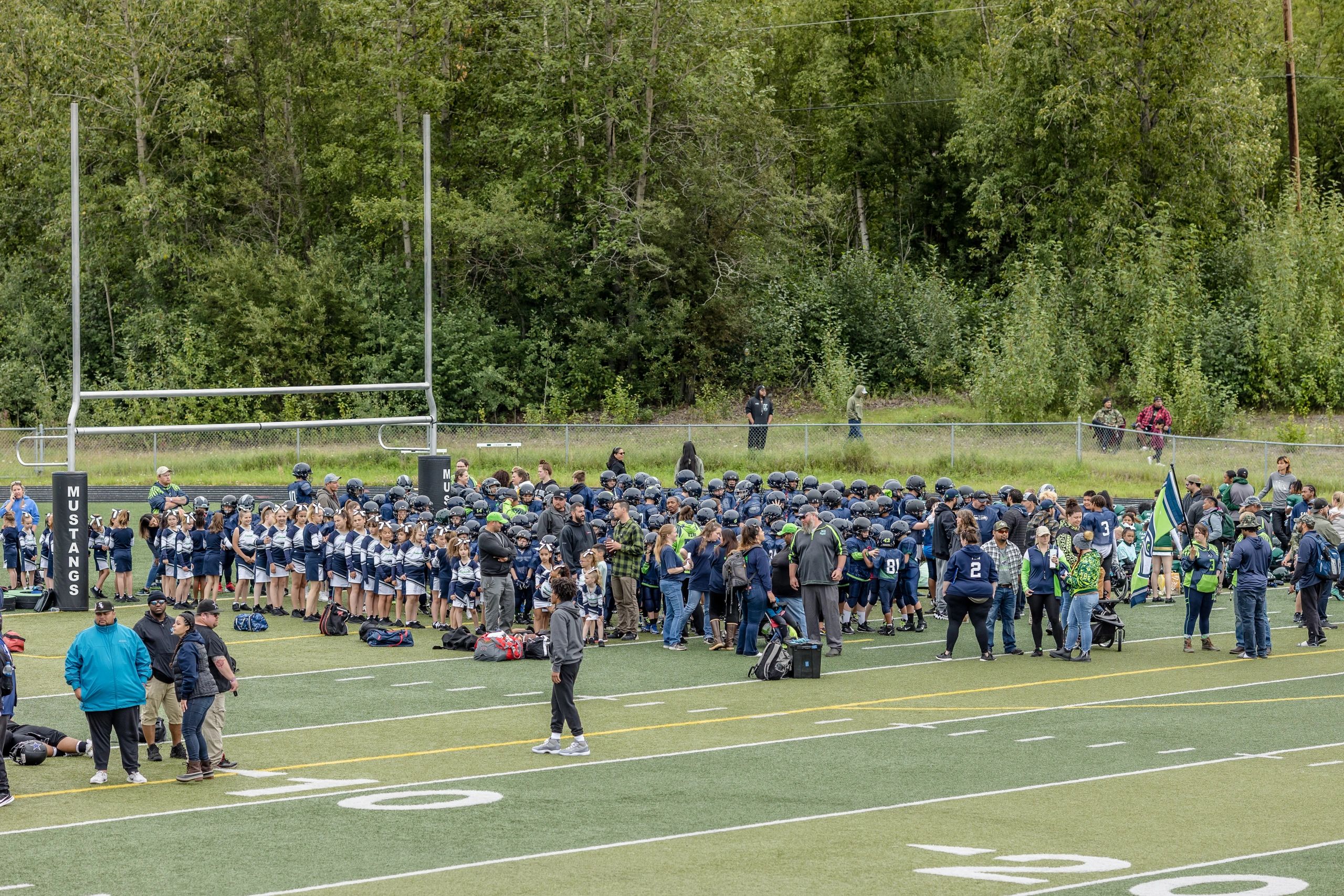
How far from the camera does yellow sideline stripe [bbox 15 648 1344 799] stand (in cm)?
1390

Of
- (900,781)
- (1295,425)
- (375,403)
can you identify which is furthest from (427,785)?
(375,403)

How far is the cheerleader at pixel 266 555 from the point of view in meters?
23.6

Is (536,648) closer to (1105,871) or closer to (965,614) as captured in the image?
(965,614)

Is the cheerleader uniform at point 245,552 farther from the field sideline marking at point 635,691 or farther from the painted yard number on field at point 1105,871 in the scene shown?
the painted yard number on field at point 1105,871

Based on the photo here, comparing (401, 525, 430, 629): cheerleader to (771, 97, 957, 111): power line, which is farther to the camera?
(771, 97, 957, 111): power line

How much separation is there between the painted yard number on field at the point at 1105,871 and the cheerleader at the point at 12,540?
19.0m

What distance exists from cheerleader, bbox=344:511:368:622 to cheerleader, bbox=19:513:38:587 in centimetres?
624

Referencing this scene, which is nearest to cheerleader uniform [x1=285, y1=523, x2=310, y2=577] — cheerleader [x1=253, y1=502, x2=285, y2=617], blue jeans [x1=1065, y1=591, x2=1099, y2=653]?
cheerleader [x1=253, y1=502, x2=285, y2=617]

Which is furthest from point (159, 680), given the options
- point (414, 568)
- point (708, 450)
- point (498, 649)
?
point (708, 450)

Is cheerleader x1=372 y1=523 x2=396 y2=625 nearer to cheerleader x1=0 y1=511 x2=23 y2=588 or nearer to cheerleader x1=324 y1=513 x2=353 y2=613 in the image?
cheerleader x1=324 y1=513 x2=353 y2=613

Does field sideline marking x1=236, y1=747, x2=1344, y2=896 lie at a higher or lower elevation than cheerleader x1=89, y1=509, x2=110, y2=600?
lower

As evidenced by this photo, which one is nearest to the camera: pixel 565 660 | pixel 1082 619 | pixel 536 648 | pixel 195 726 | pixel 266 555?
pixel 195 726

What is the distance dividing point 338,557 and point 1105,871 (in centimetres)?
1436

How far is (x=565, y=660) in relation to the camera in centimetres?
1417
